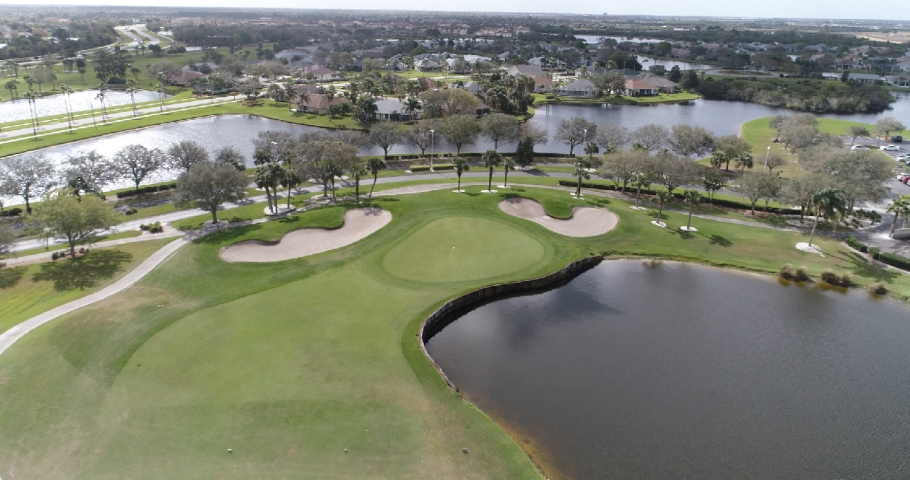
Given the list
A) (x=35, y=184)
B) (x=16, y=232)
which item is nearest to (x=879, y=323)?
(x=16, y=232)

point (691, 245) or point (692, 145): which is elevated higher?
point (692, 145)

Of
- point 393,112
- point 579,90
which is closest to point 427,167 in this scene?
point 393,112

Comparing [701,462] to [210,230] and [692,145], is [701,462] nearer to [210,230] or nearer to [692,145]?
[210,230]

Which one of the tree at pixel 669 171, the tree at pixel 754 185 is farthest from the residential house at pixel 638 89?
the tree at pixel 754 185

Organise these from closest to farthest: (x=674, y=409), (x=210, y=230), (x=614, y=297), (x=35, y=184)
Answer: (x=674, y=409) < (x=614, y=297) < (x=210, y=230) < (x=35, y=184)

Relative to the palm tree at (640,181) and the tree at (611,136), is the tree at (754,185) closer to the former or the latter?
the palm tree at (640,181)

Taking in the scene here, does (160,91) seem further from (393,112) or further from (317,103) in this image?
(393,112)
